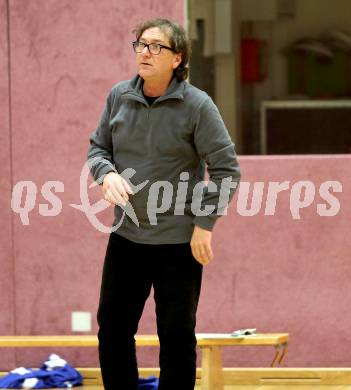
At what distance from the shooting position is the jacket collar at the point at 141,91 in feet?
14.2

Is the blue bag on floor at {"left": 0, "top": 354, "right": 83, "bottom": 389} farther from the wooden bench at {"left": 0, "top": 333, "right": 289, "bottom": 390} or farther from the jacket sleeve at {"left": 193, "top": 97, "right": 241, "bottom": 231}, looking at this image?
the jacket sleeve at {"left": 193, "top": 97, "right": 241, "bottom": 231}

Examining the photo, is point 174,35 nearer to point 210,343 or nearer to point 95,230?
point 210,343

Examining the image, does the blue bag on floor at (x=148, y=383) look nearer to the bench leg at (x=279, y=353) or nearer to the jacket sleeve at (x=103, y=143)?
the bench leg at (x=279, y=353)

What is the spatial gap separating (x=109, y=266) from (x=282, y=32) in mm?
2681

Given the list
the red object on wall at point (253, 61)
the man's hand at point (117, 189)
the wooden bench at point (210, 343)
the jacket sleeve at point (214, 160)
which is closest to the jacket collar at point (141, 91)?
the jacket sleeve at point (214, 160)

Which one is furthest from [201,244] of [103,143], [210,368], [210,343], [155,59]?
[210,368]

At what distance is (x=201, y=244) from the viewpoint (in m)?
4.27

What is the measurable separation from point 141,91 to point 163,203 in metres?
0.48

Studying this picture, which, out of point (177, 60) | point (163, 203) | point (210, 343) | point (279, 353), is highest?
point (177, 60)

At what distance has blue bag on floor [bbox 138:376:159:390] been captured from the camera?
577cm

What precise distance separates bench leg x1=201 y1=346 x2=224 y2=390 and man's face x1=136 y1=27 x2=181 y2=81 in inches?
76.6

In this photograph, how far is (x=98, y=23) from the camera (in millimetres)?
6242

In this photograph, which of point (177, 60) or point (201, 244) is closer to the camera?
point (201, 244)

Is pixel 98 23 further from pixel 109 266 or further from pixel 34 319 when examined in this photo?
pixel 109 266
